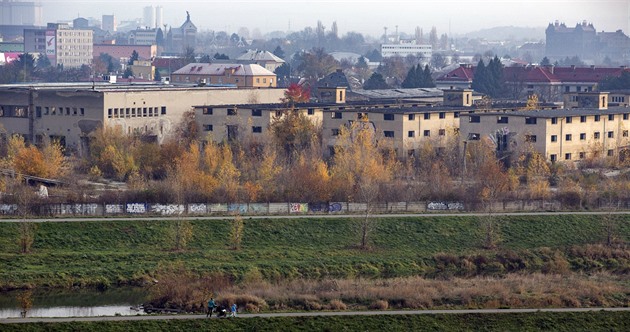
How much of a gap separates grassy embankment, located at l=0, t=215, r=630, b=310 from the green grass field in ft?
0.07

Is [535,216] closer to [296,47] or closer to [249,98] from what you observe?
[249,98]

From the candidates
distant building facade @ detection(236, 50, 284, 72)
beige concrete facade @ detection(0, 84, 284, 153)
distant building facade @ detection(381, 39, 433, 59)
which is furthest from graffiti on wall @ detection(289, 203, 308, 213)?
distant building facade @ detection(381, 39, 433, 59)

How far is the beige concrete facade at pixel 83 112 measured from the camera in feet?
143

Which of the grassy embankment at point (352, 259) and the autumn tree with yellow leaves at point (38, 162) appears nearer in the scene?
the grassy embankment at point (352, 259)

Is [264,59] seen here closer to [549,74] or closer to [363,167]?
[549,74]

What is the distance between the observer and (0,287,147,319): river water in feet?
76.6

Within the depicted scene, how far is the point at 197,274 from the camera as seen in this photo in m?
26.5

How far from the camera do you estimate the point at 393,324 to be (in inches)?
867

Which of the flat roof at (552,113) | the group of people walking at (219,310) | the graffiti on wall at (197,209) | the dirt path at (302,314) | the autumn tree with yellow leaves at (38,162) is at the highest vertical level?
the flat roof at (552,113)

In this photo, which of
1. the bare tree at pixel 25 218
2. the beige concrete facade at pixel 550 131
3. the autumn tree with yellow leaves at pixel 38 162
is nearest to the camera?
the bare tree at pixel 25 218

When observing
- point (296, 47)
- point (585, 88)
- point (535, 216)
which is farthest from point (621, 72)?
point (296, 47)

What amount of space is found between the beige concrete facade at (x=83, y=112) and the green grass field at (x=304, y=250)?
44.4 ft

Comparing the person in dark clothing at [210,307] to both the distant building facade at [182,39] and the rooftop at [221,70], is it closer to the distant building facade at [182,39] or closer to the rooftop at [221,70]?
the rooftop at [221,70]

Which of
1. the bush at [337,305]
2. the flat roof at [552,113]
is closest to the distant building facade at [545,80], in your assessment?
the flat roof at [552,113]
